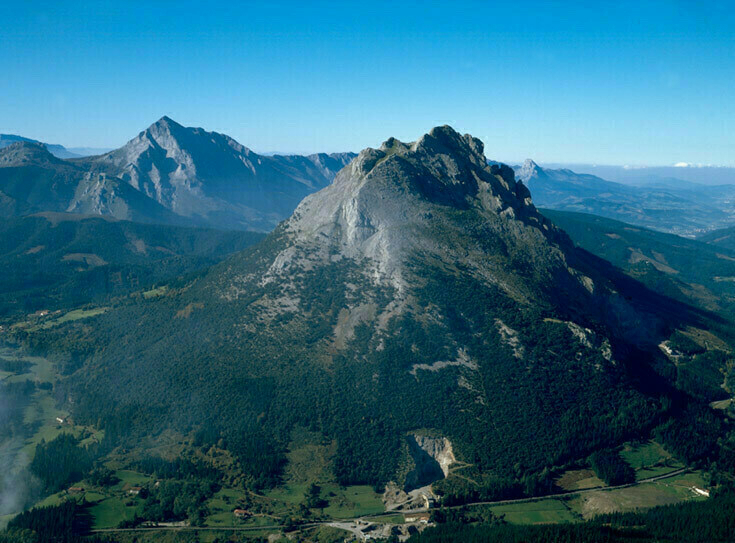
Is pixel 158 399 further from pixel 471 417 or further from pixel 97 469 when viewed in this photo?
pixel 471 417

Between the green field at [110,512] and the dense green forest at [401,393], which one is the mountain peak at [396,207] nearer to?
the dense green forest at [401,393]

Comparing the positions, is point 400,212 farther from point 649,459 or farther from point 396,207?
point 649,459

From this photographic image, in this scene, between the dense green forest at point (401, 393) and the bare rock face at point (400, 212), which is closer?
the dense green forest at point (401, 393)

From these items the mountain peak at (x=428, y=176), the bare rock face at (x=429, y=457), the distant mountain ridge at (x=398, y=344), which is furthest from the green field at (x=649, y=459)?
the mountain peak at (x=428, y=176)

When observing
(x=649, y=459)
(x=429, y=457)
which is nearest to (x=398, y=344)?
(x=429, y=457)

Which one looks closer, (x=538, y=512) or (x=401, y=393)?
(x=538, y=512)

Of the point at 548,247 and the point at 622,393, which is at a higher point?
the point at 548,247

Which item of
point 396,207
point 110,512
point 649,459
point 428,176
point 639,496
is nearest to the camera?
point 110,512

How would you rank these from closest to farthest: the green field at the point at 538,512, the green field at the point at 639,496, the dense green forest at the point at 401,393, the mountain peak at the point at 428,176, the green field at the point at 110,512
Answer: the green field at the point at 110,512, the green field at the point at 538,512, the green field at the point at 639,496, the dense green forest at the point at 401,393, the mountain peak at the point at 428,176

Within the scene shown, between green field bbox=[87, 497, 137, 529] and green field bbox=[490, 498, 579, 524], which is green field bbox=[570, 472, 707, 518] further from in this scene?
green field bbox=[87, 497, 137, 529]

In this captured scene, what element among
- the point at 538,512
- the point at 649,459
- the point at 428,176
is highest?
the point at 428,176

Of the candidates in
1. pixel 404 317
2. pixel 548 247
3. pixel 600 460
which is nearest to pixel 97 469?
pixel 404 317
